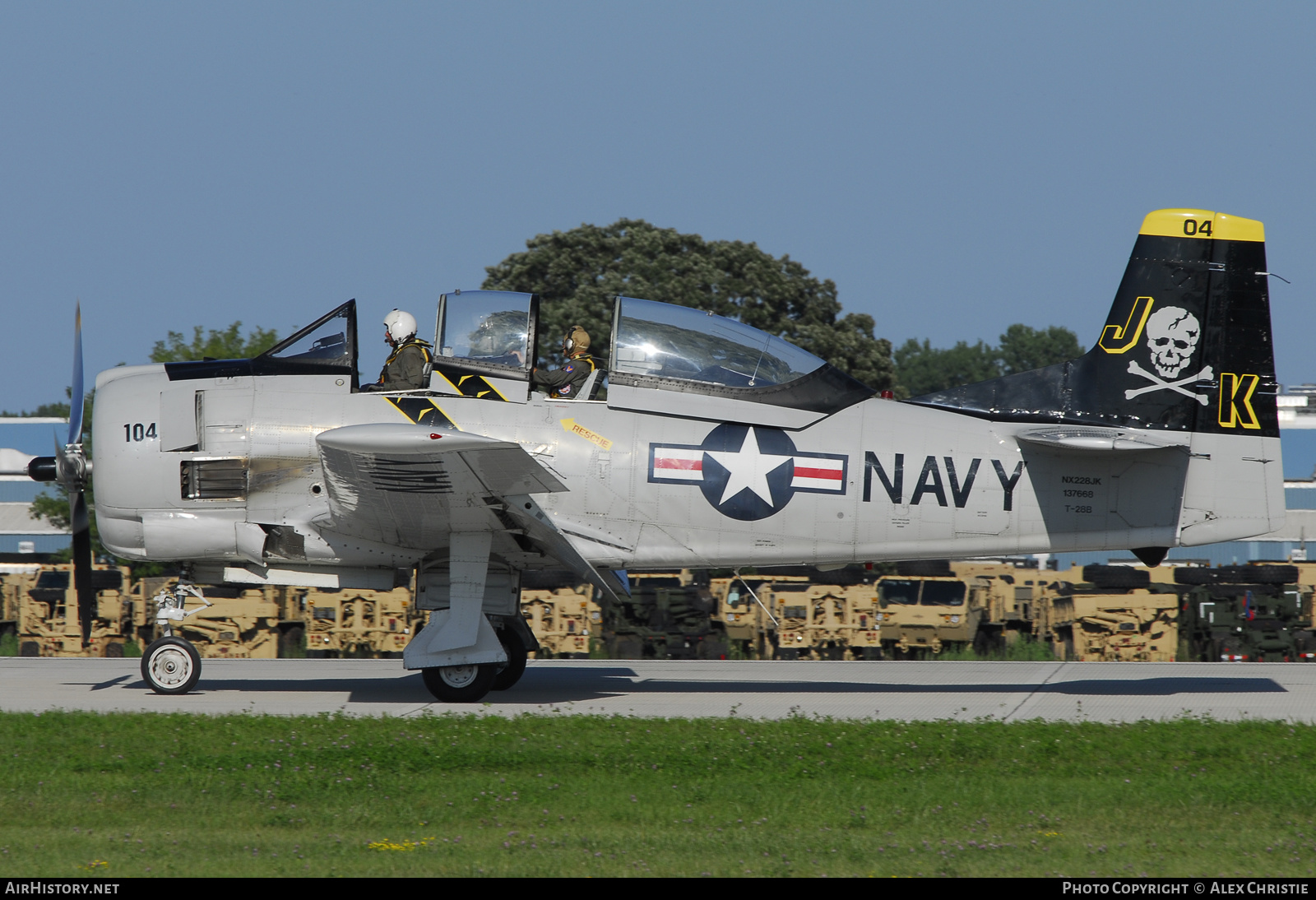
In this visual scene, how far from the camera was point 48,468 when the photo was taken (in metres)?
10.7

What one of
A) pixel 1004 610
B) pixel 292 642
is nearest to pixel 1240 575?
pixel 1004 610

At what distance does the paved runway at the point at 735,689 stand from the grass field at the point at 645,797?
1.16 metres

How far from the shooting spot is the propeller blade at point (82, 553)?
10586mm

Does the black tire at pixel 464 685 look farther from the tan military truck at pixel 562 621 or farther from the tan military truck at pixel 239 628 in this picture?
the tan military truck at pixel 239 628

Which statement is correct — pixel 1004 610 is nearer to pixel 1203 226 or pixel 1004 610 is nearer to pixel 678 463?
pixel 1203 226

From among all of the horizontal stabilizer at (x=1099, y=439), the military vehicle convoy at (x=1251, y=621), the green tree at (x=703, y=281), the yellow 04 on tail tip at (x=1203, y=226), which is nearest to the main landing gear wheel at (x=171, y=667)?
the horizontal stabilizer at (x=1099, y=439)

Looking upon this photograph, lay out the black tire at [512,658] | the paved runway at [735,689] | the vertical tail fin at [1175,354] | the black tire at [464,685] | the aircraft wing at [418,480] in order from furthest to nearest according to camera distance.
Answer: the black tire at [512,658], the vertical tail fin at [1175,354], the black tire at [464,685], the paved runway at [735,689], the aircraft wing at [418,480]

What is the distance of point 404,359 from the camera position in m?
10.2

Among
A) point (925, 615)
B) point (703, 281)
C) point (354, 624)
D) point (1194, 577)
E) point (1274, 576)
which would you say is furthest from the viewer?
point (703, 281)

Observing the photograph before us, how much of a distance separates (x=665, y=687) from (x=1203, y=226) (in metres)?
6.95

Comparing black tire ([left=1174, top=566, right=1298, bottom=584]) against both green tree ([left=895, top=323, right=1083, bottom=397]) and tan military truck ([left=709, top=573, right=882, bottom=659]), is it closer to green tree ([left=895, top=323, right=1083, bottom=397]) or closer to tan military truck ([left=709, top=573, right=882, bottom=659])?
tan military truck ([left=709, top=573, right=882, bottom=659])

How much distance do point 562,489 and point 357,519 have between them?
2.05 meters
